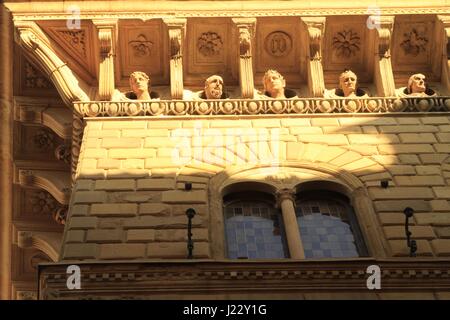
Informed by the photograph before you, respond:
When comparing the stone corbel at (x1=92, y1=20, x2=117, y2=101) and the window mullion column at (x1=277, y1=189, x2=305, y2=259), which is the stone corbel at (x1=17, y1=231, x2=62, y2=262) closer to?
the stone corbel at (x1=92, y1=20, x2=117, y2=101)

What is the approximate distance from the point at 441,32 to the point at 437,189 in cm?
447

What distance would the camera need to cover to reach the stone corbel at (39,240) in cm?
1939

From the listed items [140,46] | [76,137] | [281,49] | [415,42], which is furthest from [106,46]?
[415,42]

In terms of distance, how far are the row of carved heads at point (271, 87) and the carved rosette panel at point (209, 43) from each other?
71 centimetres

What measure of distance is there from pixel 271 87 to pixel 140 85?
97.4 inches

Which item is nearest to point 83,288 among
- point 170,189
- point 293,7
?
point 170,189

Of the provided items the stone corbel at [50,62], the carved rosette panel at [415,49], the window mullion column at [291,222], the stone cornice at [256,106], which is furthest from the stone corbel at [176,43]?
the carved rosette panel at [415,49]

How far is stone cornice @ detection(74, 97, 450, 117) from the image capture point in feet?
52.3

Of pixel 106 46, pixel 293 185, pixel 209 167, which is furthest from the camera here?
pixel 106 46

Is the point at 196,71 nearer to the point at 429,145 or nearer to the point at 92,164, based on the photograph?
the point at 92,164

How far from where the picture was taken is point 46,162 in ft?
60.1

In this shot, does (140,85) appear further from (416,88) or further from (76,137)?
(416,88)

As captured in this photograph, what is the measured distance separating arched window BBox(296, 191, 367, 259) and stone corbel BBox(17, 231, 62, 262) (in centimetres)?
727

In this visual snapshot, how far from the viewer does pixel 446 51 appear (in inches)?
667
